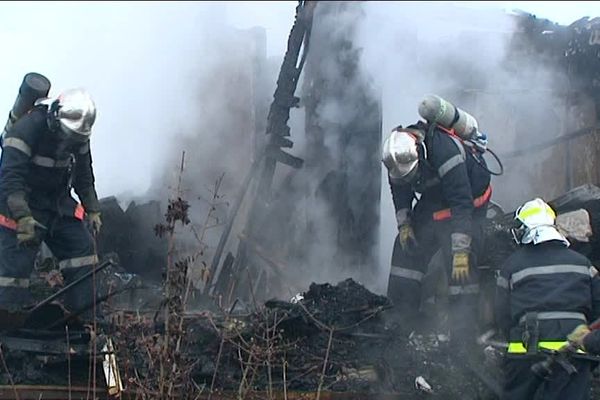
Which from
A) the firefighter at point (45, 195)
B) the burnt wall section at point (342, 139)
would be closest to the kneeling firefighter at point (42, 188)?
the firefighter at point (45, 195)

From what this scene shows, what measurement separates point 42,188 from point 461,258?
123 inches

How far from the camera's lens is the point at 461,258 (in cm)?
624

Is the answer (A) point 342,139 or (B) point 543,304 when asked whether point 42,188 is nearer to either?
(B) point 543,304

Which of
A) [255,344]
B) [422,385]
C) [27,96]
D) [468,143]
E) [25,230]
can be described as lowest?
[422,385]

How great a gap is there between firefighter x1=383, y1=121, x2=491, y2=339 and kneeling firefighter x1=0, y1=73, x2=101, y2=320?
2.34 m

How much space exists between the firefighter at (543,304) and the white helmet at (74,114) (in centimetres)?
306

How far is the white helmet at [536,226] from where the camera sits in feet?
17.3

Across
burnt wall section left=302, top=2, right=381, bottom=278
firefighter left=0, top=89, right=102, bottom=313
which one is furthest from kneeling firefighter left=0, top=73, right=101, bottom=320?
burnt wall section left=302, top=2, right=381, bottom=278

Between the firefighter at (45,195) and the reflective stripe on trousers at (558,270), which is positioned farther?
the firefighter at (45,195)

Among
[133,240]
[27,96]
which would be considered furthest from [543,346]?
[133,240]

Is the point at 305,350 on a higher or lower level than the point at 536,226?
lower

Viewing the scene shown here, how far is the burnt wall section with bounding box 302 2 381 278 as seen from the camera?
9.00m

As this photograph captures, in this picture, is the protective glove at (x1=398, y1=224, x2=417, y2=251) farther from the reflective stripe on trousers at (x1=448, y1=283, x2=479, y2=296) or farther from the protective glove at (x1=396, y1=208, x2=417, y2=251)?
the reflective stripe on trousers at (x1=448, y1=283, x2=479, y2=296)

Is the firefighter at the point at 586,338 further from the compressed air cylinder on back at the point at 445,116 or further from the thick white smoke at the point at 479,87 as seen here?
the thick white smoke at the point at 479,87
